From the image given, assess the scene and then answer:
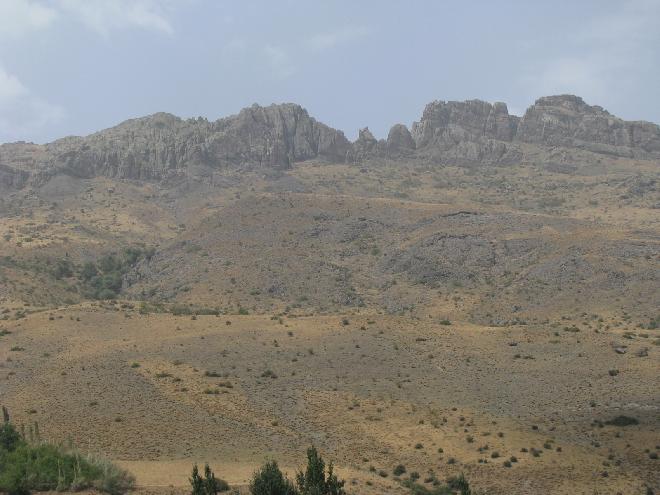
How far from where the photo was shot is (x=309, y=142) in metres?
137

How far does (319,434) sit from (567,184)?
93.5 m

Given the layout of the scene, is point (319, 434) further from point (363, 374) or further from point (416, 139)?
point (416, 139)

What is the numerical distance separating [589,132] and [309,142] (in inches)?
1990

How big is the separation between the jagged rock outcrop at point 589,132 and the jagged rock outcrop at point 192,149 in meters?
35.6

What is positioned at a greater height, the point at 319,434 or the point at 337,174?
the point at 337,174

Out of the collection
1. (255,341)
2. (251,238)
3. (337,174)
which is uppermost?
(337,174)

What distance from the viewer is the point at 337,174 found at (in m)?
126

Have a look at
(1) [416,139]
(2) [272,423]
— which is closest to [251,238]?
(2) [272,423]

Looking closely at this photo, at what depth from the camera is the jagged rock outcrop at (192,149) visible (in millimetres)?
126938

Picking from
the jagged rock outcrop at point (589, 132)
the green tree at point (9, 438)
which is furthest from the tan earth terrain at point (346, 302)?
the green tree at point (9, 438)

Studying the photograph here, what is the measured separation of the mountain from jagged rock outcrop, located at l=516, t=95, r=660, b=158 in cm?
18

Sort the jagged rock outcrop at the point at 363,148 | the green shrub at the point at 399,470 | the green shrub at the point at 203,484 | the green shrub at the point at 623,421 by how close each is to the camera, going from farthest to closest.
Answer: the jagged rock outcrop at the point at 363,148
the green shrub at the point at 623,421
the green shrub at the point at 399,470
the green shrub at the point at 203,484

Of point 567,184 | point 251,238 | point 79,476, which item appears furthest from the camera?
point 567,184

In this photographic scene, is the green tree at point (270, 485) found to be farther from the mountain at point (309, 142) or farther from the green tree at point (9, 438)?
the mountain at point (309, 142)
